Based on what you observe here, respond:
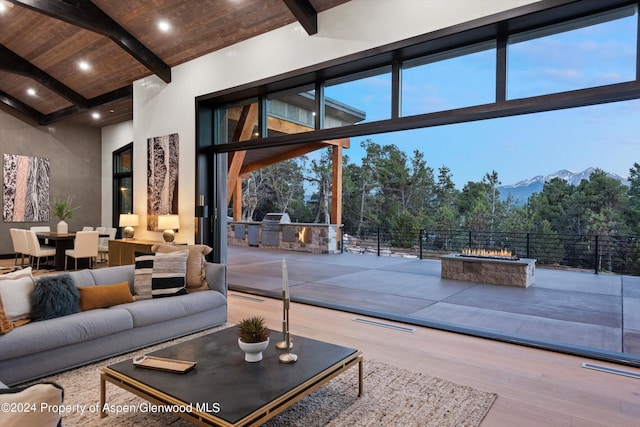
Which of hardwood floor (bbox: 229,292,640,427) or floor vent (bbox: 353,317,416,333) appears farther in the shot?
floor vent (bbox: 353,317,416,333)

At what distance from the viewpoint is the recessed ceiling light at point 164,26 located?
5.62 metres

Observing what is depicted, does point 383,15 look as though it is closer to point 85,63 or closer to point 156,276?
point 156,276

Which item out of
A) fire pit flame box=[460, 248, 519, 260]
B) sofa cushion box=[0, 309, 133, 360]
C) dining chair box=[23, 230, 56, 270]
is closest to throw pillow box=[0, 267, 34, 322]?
sofa cushion box=[0, 309, 133, 360]

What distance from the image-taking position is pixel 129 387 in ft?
6.99

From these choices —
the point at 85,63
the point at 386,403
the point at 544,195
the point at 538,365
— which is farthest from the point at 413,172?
the point at 386,403

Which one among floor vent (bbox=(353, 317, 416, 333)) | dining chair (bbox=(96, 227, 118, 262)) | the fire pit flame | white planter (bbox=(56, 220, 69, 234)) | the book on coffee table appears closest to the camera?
the book on coffee table

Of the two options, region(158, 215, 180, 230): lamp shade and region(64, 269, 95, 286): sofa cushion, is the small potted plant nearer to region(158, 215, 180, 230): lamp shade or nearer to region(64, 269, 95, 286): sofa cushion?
region(64, 269, 95, 286): sofa cushion

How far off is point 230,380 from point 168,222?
4.73m

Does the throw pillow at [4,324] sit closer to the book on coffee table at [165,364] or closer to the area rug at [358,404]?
the area rug at [358,404]

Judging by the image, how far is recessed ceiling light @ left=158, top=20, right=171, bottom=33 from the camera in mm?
5618

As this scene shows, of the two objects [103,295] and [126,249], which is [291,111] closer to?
[103,295]

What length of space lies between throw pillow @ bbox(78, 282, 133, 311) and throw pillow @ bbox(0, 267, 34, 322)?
0.38m

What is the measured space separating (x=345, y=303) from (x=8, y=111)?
9.87 metres

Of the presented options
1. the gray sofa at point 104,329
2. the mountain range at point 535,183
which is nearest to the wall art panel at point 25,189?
the gray sofa at point 104,329
